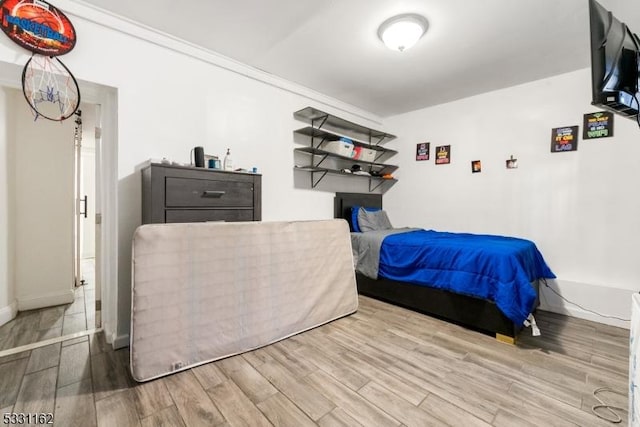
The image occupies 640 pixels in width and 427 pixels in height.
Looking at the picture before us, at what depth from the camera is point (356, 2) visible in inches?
71.7

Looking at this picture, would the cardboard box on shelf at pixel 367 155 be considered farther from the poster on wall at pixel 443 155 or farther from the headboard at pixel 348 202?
the poster on wall at pixel 443 155

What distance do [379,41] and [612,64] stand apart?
5.00 feet

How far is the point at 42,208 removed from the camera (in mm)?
2697

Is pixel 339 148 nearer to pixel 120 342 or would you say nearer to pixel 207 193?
pixel 207 193

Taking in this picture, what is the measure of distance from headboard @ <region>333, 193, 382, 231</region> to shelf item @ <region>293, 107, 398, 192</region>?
0.27 meters

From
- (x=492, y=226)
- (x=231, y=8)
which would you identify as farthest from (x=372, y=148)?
(x=231, y=8)

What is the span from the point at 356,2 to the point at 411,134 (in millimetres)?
2513

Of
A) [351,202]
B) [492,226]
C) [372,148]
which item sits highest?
[372,148]

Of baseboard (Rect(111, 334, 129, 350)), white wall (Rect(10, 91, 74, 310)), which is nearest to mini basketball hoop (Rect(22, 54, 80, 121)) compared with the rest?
white wall (Rect(10, 91, 74, 310))

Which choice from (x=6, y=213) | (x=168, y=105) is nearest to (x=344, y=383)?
(x=168, y=105)

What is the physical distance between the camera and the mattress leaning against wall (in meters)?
1.55

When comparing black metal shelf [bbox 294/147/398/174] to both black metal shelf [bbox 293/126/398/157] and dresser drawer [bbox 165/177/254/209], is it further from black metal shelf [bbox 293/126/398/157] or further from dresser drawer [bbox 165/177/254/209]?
dresser drawer [bbox 165/177/254/209]

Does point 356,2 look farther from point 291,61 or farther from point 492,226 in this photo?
point 492,226

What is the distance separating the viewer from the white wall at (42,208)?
2.57 meters
